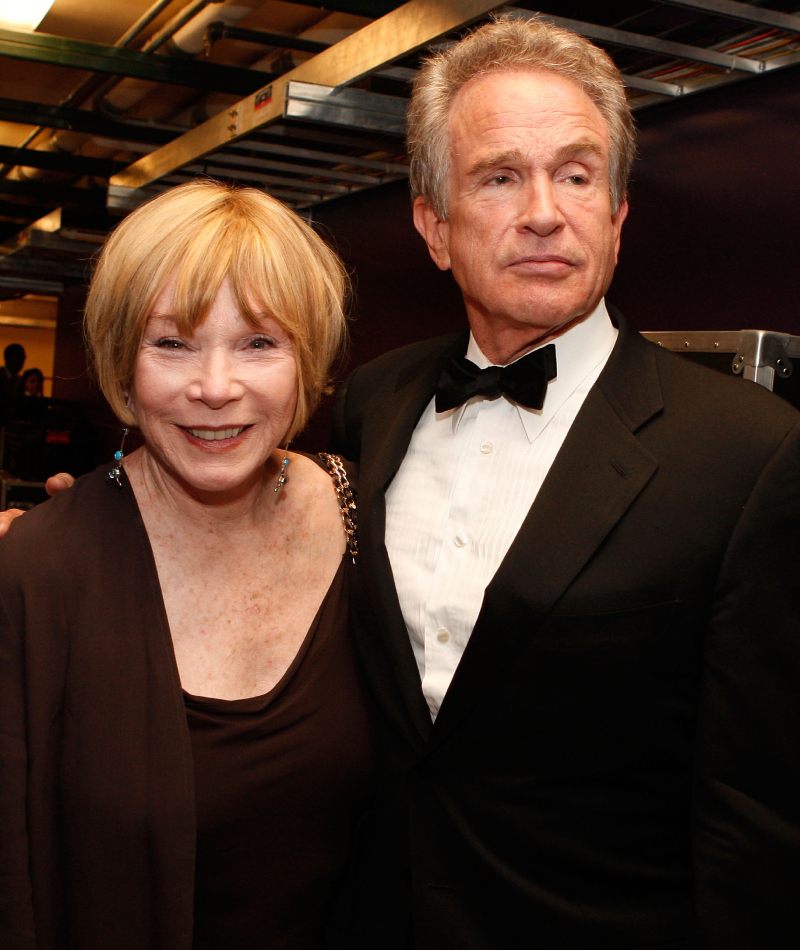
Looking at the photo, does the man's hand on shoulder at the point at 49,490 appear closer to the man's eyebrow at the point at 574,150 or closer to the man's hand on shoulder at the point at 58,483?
the man's hand on shoulder at the point at 58,483

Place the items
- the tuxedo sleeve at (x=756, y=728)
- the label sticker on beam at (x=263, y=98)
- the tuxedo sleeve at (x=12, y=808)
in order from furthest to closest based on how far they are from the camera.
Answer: the label sticker on beam at (x=263, y=98) → the tuxedo sleeve at (x=12, y=808) → the tuxedo sleeve at (x=756, y=728)

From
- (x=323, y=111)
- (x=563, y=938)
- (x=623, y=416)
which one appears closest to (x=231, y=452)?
(x=623, y=416)

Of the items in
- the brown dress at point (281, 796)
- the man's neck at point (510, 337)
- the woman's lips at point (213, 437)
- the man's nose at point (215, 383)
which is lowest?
the brown dress at point (281, 796)

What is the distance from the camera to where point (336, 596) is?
1.74 metres

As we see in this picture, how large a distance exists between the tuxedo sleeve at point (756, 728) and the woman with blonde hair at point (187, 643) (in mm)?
617

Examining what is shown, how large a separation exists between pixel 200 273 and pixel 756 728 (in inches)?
42.6

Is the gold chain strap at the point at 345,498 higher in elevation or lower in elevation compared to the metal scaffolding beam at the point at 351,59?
lower

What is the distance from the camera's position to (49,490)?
1.79 m

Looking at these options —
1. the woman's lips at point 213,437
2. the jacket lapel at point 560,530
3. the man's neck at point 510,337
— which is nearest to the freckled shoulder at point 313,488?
the woman's lips at point 213,437

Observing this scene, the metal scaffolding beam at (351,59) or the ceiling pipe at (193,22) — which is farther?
the ceiling pipe at (193,22)

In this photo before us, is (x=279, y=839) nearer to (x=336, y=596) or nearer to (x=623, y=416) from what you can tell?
(x=336, y=596)

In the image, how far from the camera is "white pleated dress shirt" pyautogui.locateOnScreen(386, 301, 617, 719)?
1.52 meters

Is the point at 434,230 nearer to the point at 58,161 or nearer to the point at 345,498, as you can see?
the point at 345,498

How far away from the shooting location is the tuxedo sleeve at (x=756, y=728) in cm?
129
